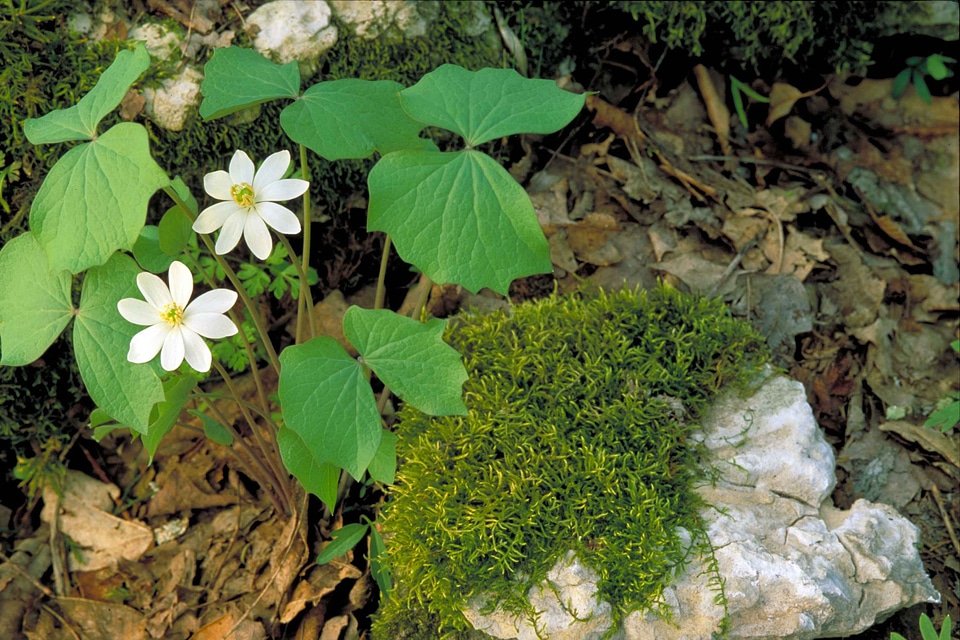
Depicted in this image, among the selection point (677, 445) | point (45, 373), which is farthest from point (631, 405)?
point (45, 373)

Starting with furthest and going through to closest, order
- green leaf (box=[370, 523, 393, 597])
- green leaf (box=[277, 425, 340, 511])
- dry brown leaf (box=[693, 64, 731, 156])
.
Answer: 1. dry brown leaf (box=[693, 64, 731, 156])
2. green leaf (box=[370, 523, 393, 597])
3. green leaf (box=[277, 425, 340, 511])

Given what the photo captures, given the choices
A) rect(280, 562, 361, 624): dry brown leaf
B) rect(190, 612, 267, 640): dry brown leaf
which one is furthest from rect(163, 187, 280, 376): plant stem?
rect(190, 612, 267, 640): dry brown leaf

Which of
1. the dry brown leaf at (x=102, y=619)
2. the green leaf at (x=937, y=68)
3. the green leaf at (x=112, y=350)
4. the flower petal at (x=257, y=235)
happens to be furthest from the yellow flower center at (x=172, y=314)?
the green leaf at (x=937, y=68)

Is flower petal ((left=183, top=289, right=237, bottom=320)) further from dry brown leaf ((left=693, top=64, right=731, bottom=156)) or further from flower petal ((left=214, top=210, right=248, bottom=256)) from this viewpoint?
dry brown leaf ((left=693, top=64, right=731, bottom=156))

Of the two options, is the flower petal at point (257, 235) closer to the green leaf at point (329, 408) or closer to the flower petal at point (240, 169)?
the flower petal at point (240, 169)

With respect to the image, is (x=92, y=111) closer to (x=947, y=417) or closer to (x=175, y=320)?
(x=175, y=320)

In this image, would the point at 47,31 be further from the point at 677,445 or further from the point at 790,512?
the point at 790,512
